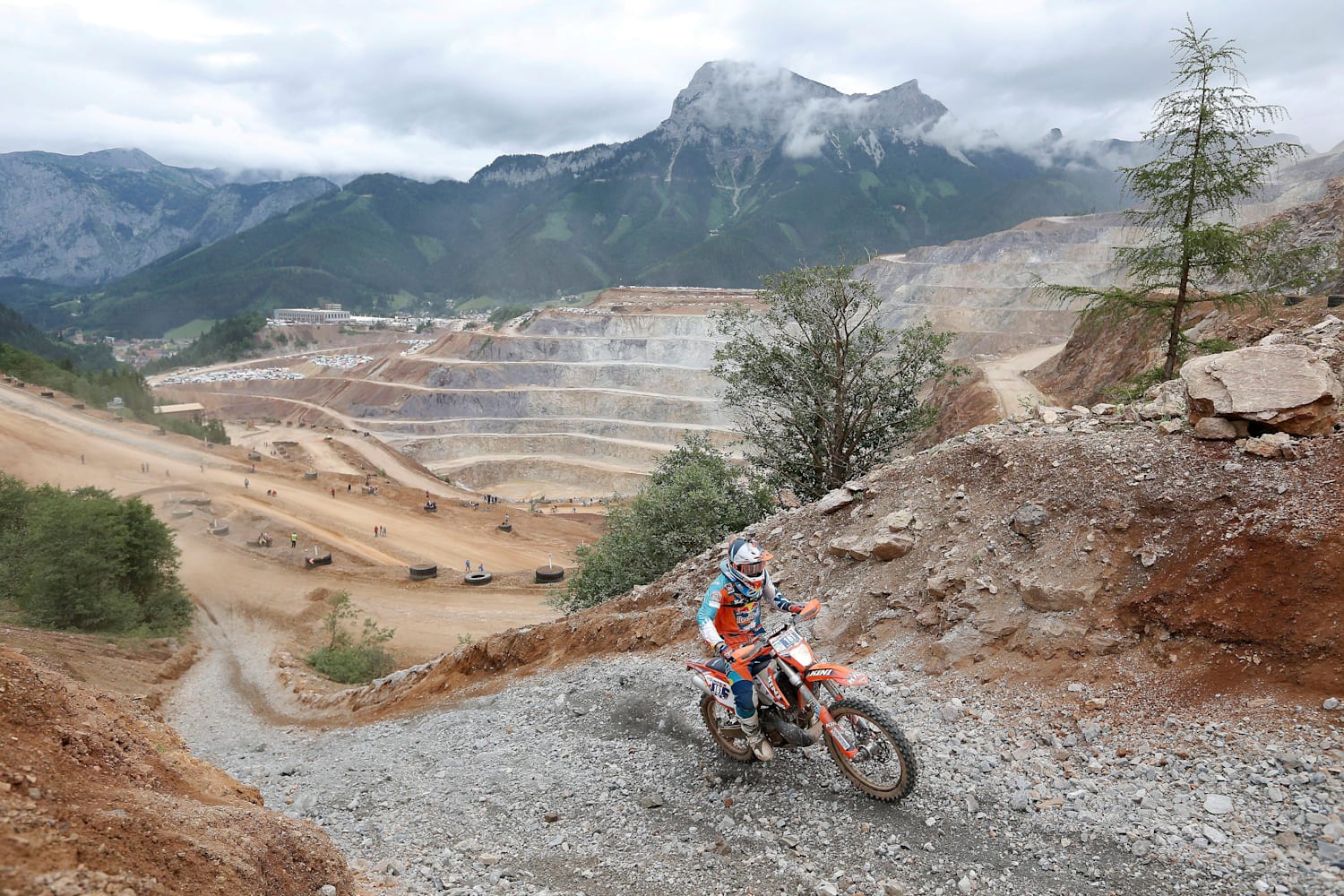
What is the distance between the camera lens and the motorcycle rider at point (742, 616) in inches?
238

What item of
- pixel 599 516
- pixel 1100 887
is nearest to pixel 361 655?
pixel 1100 887

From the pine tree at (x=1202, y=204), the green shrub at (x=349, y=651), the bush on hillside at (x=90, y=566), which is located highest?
the pine tree at (x=1202, y=204)

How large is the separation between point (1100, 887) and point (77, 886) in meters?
5.70

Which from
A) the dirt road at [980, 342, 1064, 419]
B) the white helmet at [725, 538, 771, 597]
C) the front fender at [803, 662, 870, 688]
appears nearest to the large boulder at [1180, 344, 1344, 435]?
the front fender at [803, 662, 870, 688]

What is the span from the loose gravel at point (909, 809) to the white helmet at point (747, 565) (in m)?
1.76

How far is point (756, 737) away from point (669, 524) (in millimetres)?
8652

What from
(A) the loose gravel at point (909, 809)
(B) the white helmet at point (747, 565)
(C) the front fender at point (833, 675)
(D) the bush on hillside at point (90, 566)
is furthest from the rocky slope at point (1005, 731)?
(D) the bush on hillside at point (90, 566)

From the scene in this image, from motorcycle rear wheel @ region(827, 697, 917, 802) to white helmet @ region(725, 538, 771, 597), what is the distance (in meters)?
1.20

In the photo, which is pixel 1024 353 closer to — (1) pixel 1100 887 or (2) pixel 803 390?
(2) pixel 803 390

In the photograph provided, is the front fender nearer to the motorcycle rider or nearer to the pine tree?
the motorcycle rider

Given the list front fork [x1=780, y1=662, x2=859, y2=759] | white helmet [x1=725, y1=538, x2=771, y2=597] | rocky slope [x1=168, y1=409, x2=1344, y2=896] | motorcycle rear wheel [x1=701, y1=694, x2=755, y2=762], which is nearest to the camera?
rocky slope [x1=168, y1=409, x2=1344, y2=896]

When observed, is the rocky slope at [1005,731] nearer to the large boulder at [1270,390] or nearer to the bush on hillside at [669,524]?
the large boulder at [1270,390]

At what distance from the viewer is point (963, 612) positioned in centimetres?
786

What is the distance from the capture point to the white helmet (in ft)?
19.8
